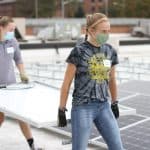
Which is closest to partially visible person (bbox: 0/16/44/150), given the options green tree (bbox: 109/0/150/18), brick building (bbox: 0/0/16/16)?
green tree (bbox: 109/0/150/18)

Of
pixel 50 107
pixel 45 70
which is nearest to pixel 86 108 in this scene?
pixel 50 107

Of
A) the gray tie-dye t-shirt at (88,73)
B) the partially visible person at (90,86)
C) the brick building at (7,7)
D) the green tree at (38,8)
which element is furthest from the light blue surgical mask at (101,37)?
the brick building at (7,7)

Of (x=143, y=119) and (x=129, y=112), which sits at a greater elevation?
(x=129, y=112)

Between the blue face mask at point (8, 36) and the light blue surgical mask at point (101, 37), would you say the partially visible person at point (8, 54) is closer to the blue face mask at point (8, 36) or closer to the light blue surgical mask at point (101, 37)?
the blue face mask at point (8, 36)

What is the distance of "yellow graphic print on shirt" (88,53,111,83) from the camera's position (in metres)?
4.52

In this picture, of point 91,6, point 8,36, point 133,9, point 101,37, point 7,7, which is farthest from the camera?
point 91,6

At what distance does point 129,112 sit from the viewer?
6.04 meters

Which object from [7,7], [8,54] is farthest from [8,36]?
[7,7]

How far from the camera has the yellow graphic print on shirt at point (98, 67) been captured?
4.52 meters

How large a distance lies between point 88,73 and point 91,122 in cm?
41

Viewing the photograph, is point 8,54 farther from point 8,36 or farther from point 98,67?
point 98,67

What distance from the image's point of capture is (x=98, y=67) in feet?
14.9

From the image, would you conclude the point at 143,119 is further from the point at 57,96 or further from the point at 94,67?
the point at 94,67

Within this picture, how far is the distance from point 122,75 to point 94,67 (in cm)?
991
